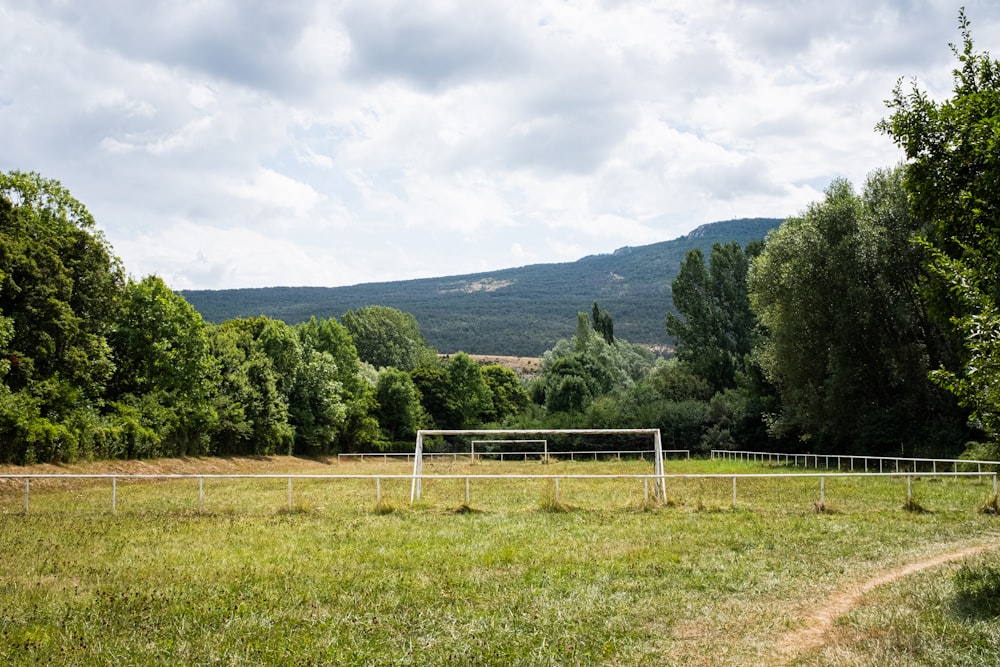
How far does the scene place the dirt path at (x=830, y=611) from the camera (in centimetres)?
867

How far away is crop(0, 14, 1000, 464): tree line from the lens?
504 inches

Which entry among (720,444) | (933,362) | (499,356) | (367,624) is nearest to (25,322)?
(367,624)

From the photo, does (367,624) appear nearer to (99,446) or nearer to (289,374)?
(99,446)

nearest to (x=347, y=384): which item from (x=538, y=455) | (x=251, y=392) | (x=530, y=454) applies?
(x=251, y=392)

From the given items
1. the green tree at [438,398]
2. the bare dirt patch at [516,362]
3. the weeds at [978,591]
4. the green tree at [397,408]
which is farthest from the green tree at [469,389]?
the weeds at [978,591]

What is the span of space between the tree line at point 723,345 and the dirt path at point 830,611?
2.59 metres

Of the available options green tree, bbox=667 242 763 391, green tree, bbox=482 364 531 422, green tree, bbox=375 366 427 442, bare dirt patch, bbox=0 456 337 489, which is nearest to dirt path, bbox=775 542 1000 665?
bare dirt patch, bbox=0 456 337 489

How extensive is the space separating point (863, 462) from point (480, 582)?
35.9 m

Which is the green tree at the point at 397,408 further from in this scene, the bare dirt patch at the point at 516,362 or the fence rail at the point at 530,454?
the bare dirt patch at the point at 516,362

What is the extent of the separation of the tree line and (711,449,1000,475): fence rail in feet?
3.27

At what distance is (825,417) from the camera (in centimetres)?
4444

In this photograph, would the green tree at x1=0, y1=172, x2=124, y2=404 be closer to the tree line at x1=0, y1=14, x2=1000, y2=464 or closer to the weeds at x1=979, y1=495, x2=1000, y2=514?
the tree line at x1=0, y1=14, x2=1000, y2=464

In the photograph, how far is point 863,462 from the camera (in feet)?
138

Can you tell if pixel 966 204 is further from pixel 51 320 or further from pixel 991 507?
pixel 51 320
